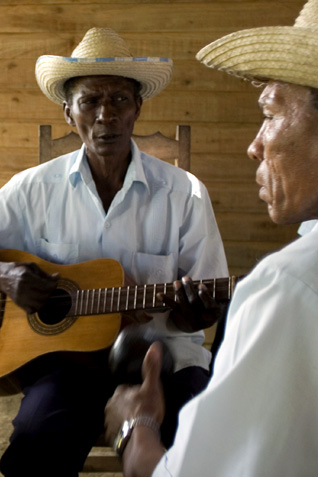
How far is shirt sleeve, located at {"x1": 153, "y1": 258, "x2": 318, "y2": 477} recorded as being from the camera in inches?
25.2

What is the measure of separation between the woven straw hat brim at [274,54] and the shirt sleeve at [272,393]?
333mm

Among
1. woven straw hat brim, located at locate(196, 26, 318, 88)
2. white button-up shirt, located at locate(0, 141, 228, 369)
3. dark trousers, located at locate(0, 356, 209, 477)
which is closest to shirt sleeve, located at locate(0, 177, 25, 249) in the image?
white button-up shirt, located at locate(0, 141, 228, 369)

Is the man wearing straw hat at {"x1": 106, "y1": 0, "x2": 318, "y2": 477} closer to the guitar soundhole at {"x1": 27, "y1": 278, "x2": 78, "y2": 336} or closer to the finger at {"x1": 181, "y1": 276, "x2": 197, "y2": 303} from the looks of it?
the finger at {"x1": 181, "y1": 276, "x2": 197, "y2": 303}

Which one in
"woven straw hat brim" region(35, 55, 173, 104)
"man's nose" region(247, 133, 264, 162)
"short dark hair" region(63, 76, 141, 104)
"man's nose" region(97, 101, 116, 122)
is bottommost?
"man's nose" region(247, 133, 264, 162)

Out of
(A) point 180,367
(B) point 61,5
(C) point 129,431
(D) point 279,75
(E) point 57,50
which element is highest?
(B) point 61,5

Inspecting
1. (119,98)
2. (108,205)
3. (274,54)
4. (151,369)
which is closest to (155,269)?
(108,205)

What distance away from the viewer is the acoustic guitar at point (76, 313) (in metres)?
1.64

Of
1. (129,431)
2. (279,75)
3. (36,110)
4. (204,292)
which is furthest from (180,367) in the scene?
(36,110)

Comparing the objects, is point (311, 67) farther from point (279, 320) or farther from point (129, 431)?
point (129, 431)

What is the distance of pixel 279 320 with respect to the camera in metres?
0.64

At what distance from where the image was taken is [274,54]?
2.91 feet

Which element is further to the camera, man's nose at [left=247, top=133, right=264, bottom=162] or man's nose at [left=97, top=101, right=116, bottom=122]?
man's nose at [left=97, top=101, right=116, bottom=122]

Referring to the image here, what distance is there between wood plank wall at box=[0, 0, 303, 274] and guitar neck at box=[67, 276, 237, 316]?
171cm

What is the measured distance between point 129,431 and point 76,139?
1.66 meters
